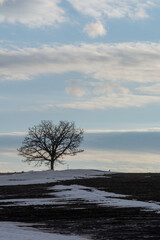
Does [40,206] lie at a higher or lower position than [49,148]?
lower

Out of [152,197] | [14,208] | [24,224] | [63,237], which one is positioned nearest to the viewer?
[63,237]

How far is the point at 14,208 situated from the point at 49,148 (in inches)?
1834

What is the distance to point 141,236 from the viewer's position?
14.9 m

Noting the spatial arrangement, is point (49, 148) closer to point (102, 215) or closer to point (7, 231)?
point (102, 215)

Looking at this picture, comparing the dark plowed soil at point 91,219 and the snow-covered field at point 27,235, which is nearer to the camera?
the snow-covered field at point 27,235

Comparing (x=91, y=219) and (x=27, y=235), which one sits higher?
(x=91, y=219)

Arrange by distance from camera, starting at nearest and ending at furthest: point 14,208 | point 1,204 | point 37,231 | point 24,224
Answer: point 37,231 → point 24,224 → point 14,208 → point 1,204

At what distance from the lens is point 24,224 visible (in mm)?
17891

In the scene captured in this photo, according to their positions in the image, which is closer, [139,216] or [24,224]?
[24,224]

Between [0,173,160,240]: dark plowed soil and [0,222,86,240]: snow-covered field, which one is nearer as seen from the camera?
[0,222,86,240]: snow-covered field

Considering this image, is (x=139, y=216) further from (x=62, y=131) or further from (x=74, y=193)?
(x=62, y=131)

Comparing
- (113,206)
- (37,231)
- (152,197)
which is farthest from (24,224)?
(152,197)

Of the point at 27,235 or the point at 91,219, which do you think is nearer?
the point at 27,235

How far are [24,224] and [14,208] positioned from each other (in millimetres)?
5865
